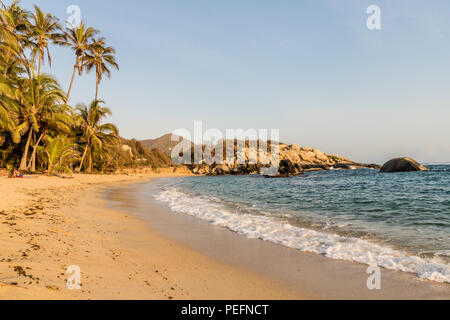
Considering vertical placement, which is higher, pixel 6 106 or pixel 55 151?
pixel 6 106

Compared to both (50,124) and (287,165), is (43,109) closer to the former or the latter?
(50,124)

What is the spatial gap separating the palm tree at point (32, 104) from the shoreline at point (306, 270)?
2147 cm

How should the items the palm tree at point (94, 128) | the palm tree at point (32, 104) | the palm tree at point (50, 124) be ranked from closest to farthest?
the palm tree at point (32, 104), the palm tree at point (50, 124), the palm tree at point (94, 128)

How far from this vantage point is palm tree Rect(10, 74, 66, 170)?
20.8 meters

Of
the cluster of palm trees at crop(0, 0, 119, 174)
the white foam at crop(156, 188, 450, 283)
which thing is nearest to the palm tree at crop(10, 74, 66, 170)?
the cluster of palm trees at crop(0, 0, 119, 174)

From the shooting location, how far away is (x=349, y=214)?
913 centimetres

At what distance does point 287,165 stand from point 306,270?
44.0m

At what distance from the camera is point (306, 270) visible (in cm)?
414

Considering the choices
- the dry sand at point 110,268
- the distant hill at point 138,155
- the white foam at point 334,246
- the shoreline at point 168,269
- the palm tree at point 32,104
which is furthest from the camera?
the distant hill at point 138,155

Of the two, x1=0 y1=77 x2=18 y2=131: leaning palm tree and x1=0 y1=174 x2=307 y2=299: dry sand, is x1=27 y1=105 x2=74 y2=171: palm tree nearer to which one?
x1=0 y1=77 x2=18 y2=131: leaning palm tree

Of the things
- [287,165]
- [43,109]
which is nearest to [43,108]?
[43,109]

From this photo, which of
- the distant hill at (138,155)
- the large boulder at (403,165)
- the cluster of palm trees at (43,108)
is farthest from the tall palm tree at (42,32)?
the large boulder at (403,165)

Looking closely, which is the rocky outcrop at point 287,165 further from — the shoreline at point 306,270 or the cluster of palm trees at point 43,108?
the shoreline at point 306,270

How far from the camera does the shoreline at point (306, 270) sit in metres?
3.31
